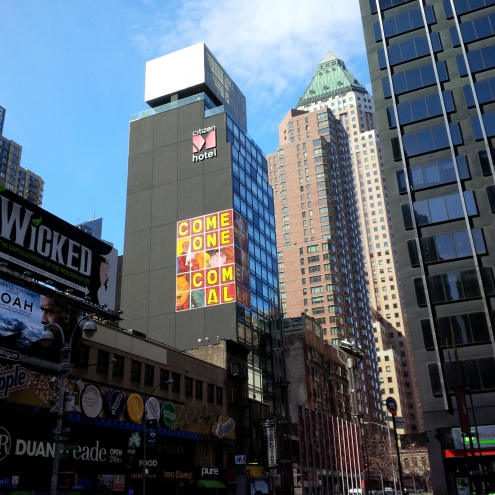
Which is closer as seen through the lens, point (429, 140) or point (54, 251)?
point (54, 251)

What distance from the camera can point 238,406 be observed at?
2462 inches

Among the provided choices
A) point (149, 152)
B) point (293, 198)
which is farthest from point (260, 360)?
point (293, 198)

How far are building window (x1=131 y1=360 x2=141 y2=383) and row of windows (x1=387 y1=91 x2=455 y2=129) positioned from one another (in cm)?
3467

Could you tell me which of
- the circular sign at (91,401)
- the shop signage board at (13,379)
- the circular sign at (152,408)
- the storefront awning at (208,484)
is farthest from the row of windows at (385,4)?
the shop signage board at (13,379)

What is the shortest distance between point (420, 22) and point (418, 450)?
104 meters

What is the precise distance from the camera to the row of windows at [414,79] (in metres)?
57.4

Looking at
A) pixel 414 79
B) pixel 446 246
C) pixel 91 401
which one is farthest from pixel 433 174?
pixel 91 401

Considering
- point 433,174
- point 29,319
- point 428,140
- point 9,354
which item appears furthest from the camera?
point 428,140

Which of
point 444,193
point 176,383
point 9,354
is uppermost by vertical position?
point 444,193

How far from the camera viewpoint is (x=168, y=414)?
47.9m

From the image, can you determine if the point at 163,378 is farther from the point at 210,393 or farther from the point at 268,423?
the point at 268,423

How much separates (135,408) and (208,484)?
12599mm

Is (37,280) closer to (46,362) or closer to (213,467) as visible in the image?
(46,362)

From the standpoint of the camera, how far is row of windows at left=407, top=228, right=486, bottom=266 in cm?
5069
